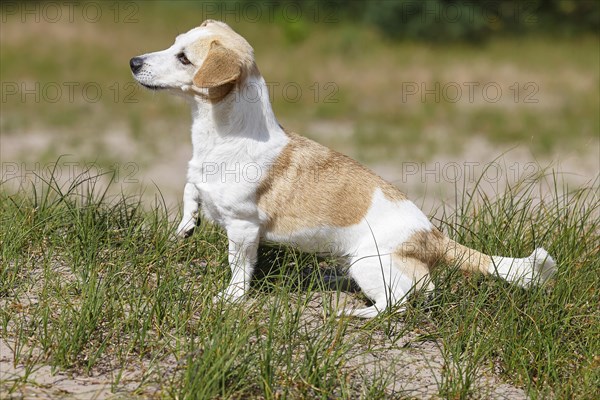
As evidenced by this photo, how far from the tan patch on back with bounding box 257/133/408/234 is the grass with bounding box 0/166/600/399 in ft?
0.76

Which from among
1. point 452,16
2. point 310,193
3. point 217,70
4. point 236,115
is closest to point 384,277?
point 310,193

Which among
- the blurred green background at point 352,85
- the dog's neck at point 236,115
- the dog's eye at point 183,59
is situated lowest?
the blurred green background at point 352,85

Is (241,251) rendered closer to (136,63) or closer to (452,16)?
(136,63)

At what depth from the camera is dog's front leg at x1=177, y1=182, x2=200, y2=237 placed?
Answer: 14.7 ft

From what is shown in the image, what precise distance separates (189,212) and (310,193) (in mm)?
693

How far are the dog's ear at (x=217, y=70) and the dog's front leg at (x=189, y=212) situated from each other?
69 cm

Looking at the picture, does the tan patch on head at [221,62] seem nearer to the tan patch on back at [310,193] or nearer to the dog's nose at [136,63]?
the dog's nose at [136,63]

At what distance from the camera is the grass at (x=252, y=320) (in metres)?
3.39

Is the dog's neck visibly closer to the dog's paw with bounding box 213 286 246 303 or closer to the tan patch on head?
the tan patch on head

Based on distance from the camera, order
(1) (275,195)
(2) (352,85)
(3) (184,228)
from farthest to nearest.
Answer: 1. (2) (352,85)
2. (3) (184,228)
3. (1) (275,195)

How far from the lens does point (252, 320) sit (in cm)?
374

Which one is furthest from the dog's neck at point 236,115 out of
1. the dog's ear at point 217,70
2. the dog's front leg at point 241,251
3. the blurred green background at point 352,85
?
the blurred green background at point 352,85

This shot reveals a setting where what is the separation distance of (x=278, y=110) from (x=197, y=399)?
8954mm

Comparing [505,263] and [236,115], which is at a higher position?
[236,115]
